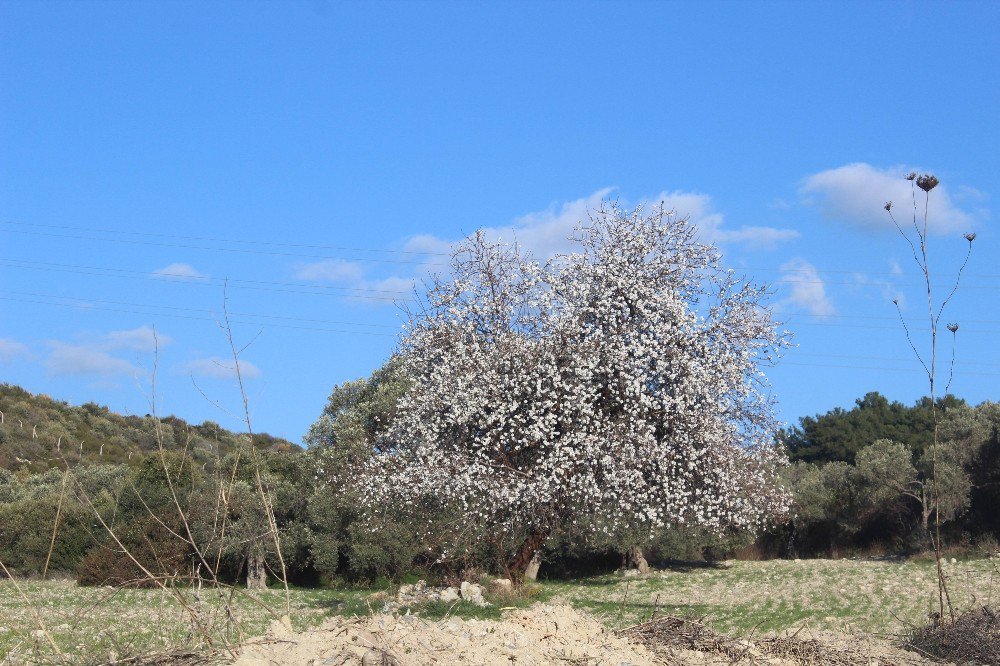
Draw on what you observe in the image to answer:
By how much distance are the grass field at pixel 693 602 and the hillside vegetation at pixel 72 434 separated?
73.3 feet

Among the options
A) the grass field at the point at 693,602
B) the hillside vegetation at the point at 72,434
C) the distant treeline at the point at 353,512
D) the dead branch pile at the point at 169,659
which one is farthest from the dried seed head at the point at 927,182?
the hillside vegetation at the point at 72,434

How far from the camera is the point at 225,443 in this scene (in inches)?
2040

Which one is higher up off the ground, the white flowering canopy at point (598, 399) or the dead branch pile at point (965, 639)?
the white flowering canopy at point (598, 399)

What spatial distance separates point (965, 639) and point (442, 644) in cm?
891

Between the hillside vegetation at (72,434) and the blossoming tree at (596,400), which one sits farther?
the hillside vegetation at (72,434)

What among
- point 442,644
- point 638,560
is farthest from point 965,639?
point 638,560

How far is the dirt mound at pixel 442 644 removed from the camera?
7438 mm

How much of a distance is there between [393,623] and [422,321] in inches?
585

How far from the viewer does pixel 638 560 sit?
4309 cm

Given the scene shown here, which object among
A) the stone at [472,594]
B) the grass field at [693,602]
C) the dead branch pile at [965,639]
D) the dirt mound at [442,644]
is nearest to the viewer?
the dirt mound at [442,644]

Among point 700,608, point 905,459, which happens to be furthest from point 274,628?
point 905,459

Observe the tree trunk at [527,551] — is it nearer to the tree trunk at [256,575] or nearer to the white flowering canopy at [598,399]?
the white flowering canopy at [598,399]

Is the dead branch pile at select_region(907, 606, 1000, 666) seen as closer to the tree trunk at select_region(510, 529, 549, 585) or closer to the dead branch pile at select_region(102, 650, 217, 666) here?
the tree trunk at select_region(510, 529, 549, 585)

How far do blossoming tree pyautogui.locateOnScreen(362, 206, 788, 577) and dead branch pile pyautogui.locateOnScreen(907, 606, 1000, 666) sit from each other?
22.5ft
